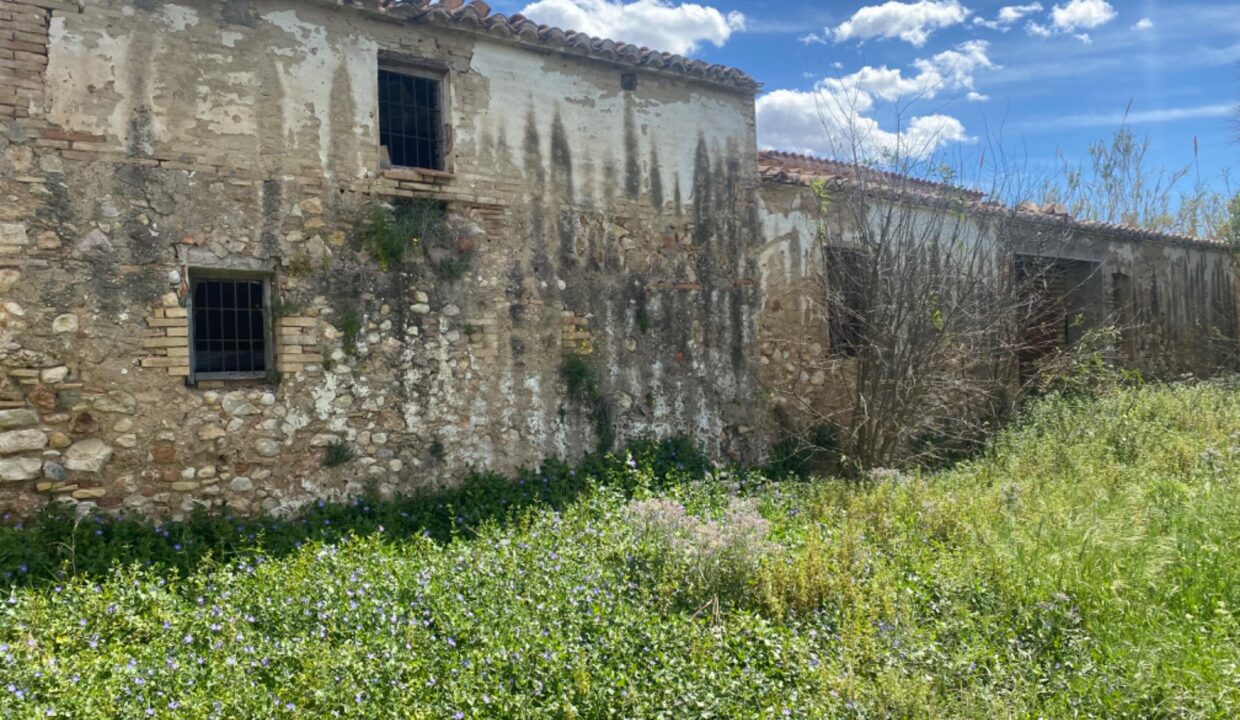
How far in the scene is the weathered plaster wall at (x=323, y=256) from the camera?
19.4 ft

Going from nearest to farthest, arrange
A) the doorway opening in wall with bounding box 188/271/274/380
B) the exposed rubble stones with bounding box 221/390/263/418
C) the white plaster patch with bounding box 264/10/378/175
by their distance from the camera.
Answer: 1. the exposed rubble stones with bounding box 221/390/263/418
2. the doorway opening in wall with bounding box 188/271/274/380
3. the white plaster patch with bounding box 264/10/378/175

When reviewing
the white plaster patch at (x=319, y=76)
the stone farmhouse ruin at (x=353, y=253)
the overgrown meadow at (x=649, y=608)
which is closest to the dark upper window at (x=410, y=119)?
the stone farmhouse ruin at (x=353, y=253)

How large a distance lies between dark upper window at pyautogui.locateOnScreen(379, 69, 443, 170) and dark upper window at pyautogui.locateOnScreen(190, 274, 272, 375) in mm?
1822

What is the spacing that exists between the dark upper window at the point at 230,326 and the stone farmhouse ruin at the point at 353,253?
2cm

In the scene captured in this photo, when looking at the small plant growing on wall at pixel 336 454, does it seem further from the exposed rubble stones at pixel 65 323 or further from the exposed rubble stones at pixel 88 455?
the exposed rubble stones at pixel 65 323

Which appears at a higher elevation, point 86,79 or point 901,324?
point 86,79

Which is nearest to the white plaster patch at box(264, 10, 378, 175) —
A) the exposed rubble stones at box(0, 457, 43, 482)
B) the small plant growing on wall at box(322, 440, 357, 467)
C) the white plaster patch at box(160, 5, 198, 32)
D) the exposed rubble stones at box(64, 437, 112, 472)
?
the white plaster patch at box(160, 5, 198, 32)

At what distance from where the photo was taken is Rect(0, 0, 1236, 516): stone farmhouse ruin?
233 inches

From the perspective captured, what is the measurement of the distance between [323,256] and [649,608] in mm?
3992

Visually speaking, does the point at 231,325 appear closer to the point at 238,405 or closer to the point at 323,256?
the point at 238,405

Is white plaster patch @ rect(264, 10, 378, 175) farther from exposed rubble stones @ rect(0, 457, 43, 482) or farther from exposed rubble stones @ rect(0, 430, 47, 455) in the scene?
exposed rubble stones @ rect(0, 457, 43, 482)

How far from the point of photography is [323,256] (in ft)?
22.5

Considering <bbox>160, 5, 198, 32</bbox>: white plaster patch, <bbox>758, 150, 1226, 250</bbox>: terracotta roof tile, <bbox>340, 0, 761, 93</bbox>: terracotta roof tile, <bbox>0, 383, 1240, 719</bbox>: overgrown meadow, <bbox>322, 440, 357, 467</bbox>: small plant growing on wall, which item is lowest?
<bbox>0, 383, 1240, 719</bbox>: overgrown meadow

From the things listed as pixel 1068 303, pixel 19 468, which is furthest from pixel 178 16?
pixel 1068 303
